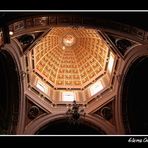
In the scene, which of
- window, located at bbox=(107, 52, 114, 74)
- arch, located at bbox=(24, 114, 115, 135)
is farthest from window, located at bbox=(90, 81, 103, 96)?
arch, located at bbox=(24, 114, 115, 135)

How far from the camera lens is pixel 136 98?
14.7 metres

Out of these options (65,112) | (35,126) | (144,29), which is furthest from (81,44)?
(144,29)

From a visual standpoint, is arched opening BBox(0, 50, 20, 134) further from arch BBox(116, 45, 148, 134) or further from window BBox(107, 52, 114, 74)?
arch BBox(116, 45, 148, 134)

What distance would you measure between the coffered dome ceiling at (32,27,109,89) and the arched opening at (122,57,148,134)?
2.52 meters

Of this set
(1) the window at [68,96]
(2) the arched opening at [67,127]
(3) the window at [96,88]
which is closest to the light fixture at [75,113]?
(2) the arched opening at [67,127]

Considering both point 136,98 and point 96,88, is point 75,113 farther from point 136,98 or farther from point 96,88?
point 136,98

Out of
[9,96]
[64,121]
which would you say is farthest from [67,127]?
[9,96]

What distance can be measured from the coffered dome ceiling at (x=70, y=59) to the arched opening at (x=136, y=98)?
8.25ft

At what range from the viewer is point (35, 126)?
52.1ft

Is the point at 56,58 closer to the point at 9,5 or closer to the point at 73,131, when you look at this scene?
the point at 73,131
